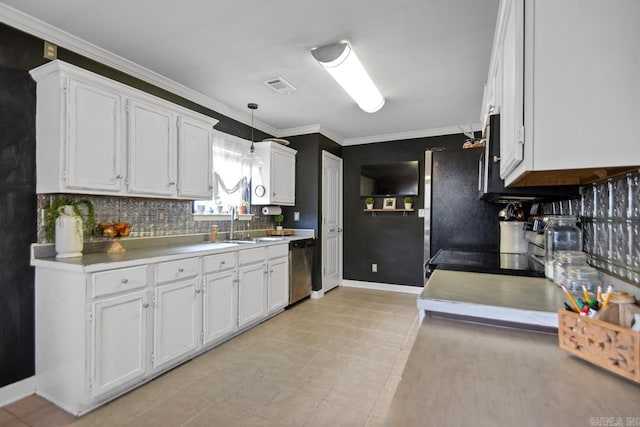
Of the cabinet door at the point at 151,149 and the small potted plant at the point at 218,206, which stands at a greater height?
the cabinet door at the point at 151,149

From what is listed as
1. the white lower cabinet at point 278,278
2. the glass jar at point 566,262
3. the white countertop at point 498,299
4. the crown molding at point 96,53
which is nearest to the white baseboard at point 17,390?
the white lower cabinet at point 278,278

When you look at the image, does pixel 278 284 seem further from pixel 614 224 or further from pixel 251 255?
pixel 614 224

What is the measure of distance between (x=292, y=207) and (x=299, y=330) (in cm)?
199

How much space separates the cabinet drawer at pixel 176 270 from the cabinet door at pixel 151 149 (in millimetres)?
667

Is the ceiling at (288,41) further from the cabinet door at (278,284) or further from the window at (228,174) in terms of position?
the cabinet door at (278,284)

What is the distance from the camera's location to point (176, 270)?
7.81 ft

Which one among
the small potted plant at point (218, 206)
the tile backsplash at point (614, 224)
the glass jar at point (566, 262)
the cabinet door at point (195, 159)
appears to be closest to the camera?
the tile backsplash at point (614, 224)

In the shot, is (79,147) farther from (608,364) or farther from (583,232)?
(583,232)

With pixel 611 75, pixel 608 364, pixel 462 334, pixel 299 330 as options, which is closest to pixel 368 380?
pixel 299 330

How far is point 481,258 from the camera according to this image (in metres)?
2.17

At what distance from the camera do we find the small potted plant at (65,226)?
82.7 inches

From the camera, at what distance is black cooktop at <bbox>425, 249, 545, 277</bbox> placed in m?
1.70

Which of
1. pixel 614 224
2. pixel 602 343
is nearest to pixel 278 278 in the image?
pixel 614 224

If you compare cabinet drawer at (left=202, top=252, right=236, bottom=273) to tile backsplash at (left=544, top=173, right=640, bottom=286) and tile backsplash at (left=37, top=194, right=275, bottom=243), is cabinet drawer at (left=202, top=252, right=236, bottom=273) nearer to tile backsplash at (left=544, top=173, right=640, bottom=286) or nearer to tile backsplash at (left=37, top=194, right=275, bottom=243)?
tile backsplash at (left=37, top=194, right=275, bottom=243)
